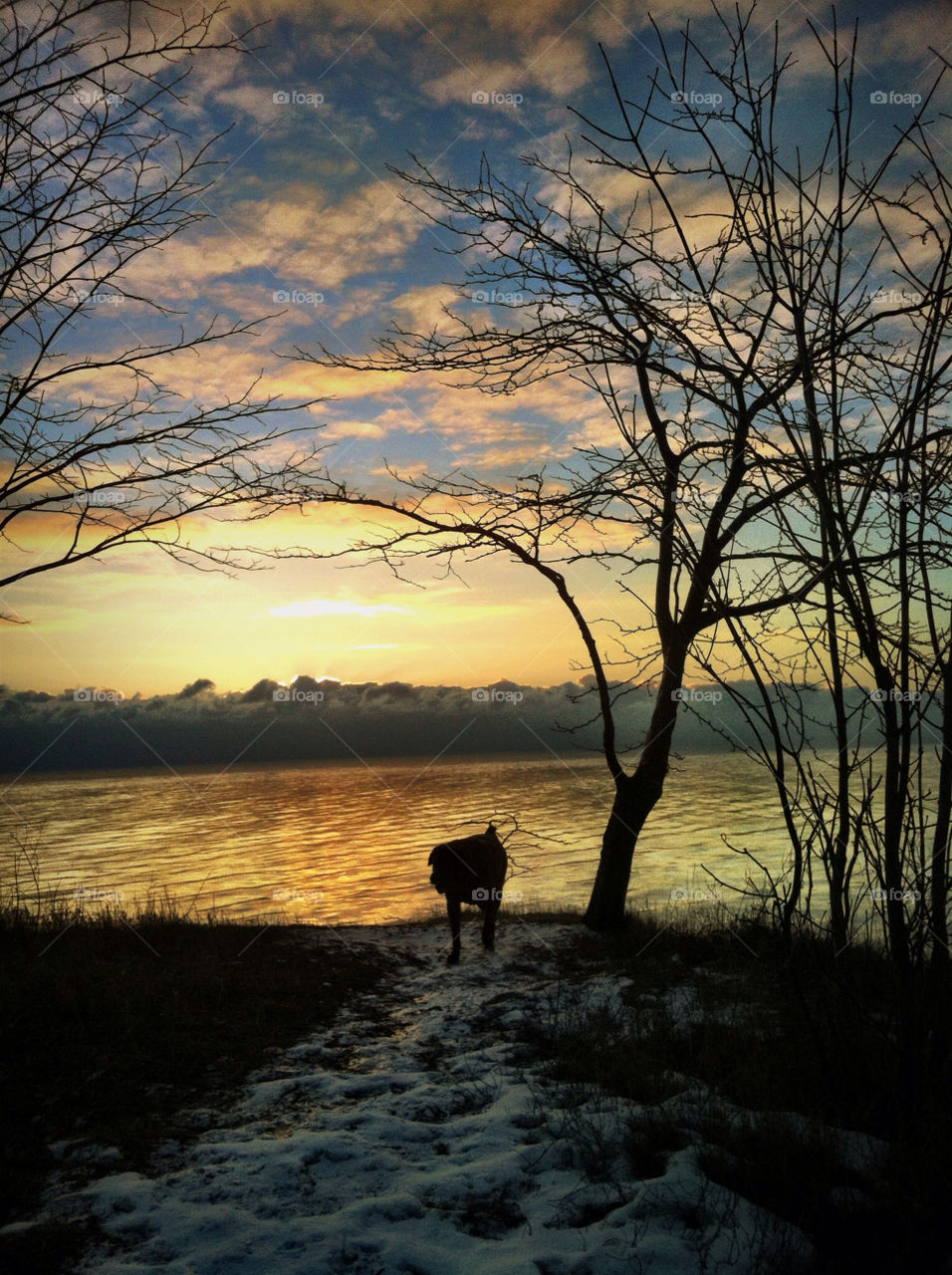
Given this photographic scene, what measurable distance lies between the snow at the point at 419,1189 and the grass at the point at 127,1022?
9.6 inches

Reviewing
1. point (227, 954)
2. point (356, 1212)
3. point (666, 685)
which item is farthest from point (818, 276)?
point (227, 954)

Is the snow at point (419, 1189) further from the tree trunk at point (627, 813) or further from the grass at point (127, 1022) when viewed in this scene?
the tree trunk at point (627, 813)

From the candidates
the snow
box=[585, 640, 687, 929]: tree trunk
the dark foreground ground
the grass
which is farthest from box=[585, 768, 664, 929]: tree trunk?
the snow

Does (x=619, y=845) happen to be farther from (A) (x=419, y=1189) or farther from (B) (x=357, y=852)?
(B) (x=357, y=852)

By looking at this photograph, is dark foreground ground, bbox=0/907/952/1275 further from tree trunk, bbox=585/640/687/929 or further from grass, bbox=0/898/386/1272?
tree trunk, bbox=585/640/687/929

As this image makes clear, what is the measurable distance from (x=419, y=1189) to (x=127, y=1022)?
8.73 feet

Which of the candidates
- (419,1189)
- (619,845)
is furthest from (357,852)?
(419,1189)

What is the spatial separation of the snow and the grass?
245 mm

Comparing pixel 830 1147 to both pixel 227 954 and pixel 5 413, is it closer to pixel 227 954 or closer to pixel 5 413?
pixel 227 954

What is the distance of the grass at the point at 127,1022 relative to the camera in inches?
146

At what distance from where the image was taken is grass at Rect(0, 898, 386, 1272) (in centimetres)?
371

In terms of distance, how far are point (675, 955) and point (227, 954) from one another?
415 cm

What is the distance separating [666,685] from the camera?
859 centimetres

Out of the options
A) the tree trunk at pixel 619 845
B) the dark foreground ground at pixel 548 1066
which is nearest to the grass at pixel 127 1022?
the dark foreground ground at pixel 548 1066
